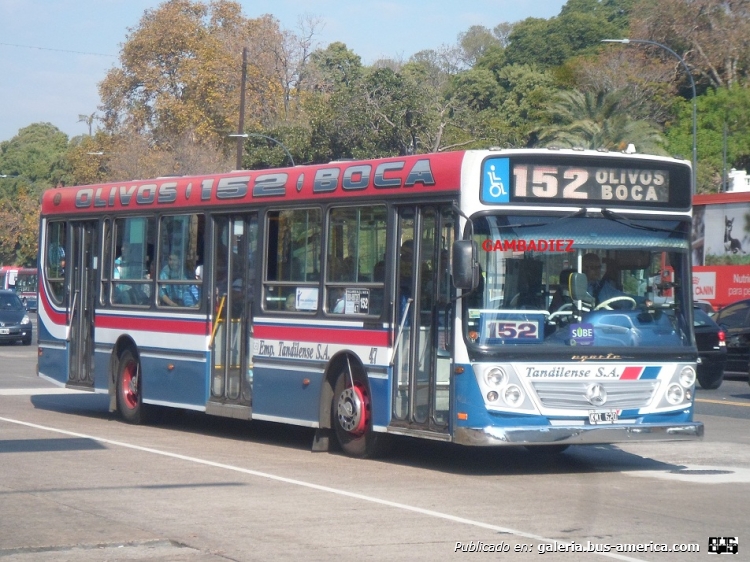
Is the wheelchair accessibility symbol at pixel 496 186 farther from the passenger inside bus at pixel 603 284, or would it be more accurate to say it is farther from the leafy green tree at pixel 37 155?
the leafy green tree at pixel 37 155

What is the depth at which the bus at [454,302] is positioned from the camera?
34.3ft

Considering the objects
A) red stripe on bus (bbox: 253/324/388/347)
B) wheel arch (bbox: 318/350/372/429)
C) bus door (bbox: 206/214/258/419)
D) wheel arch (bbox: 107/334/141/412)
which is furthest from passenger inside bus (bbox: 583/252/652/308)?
wheel arch (bbox: 107/334/141/412)

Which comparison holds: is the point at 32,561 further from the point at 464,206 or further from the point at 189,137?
the point at 189,137

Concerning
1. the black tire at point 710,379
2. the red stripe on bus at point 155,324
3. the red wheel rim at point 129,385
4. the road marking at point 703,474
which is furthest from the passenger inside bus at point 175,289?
the black tire at point 710,379

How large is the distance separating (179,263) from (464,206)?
5.13m

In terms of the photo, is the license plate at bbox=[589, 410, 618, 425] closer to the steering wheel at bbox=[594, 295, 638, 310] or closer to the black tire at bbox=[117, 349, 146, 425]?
the steering wheel at bbox=[594, 295, 638, 310]

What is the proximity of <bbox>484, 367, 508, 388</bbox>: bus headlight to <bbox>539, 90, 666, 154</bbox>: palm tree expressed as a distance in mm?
36507

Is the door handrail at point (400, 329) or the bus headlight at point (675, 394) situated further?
the door handrail at point (400, 329)

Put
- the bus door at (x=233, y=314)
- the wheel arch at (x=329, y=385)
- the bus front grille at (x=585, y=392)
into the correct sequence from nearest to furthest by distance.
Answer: the bus front grille at (x=585, y=392)
the wheel arch at (x=329, y=385)
the bus door at (x=233, y=314)

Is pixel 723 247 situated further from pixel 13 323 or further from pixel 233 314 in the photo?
pixel 233 314

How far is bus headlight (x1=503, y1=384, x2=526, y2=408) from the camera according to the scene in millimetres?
10391

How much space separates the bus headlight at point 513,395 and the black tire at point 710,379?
41.1 feet

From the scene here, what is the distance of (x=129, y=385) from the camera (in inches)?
615

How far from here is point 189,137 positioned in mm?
69938
